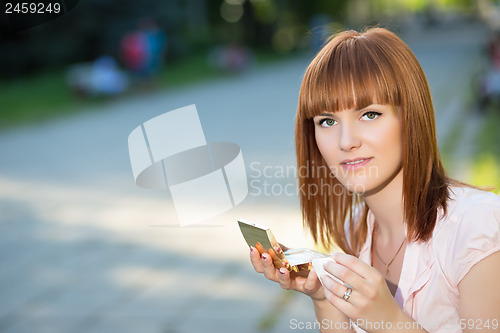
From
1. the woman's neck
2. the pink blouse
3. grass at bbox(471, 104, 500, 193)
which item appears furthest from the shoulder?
grass at bbox(471, 104, 500, 193)

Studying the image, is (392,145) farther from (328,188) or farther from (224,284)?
(224,284)

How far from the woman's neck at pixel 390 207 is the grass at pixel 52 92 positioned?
1076 centimetres

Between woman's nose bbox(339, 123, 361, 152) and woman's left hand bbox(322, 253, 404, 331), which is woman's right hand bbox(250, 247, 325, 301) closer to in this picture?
woman's left hand bbox(322, 253, 404, 331)

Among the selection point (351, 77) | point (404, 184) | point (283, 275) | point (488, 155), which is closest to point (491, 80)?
point (488, 155)

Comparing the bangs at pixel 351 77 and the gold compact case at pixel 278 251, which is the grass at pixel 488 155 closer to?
the bangs at pixel 351 77

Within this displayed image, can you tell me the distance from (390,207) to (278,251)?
0.50 metres

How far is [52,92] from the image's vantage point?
16.5 metres

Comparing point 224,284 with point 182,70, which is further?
point 182,70

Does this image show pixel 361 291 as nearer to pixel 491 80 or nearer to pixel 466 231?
pixel 466 231

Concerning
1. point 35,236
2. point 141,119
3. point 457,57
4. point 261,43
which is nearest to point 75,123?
point 141,119

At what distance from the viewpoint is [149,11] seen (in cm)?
2208

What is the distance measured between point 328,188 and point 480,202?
604 millimetres

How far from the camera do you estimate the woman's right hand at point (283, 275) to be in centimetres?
178

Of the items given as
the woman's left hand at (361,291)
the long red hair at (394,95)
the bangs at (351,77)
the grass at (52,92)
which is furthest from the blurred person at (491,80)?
the woman's left hand at (361,291)
